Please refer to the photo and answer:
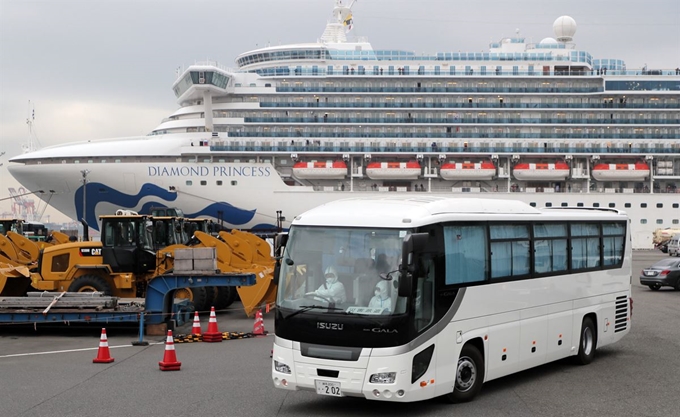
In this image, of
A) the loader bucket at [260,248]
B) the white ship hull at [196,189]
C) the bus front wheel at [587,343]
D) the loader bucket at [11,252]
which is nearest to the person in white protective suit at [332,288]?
the bus front wheel at [587,343]

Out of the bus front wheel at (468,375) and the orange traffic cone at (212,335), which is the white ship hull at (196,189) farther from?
the bus front wheel at (468,375)

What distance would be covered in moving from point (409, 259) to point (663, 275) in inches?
781

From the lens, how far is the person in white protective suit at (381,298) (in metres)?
8.49

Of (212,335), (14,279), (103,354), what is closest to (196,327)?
(212,335)

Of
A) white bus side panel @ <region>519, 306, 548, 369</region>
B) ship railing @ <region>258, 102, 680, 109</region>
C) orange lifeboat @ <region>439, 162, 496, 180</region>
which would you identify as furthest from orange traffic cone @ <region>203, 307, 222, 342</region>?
ship railing @ <region>258, 102, 680, 109</region>

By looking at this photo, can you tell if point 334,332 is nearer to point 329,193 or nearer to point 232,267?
point 232,267

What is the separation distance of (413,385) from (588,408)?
6.76ft

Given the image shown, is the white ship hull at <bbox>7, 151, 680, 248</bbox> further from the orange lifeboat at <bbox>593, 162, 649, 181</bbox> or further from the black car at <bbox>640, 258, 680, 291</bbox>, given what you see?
the black car at <bbox>640, 258, 680, 291</bbox>

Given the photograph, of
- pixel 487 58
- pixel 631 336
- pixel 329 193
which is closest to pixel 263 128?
pixel 329 193

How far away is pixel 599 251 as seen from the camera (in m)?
12.6

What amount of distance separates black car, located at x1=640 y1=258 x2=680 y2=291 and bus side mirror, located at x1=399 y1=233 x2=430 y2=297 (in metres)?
19.7

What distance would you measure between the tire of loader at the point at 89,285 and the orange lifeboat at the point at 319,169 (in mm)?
32527

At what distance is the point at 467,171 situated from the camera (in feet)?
166

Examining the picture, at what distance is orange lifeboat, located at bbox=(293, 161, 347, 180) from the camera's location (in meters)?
49.4
